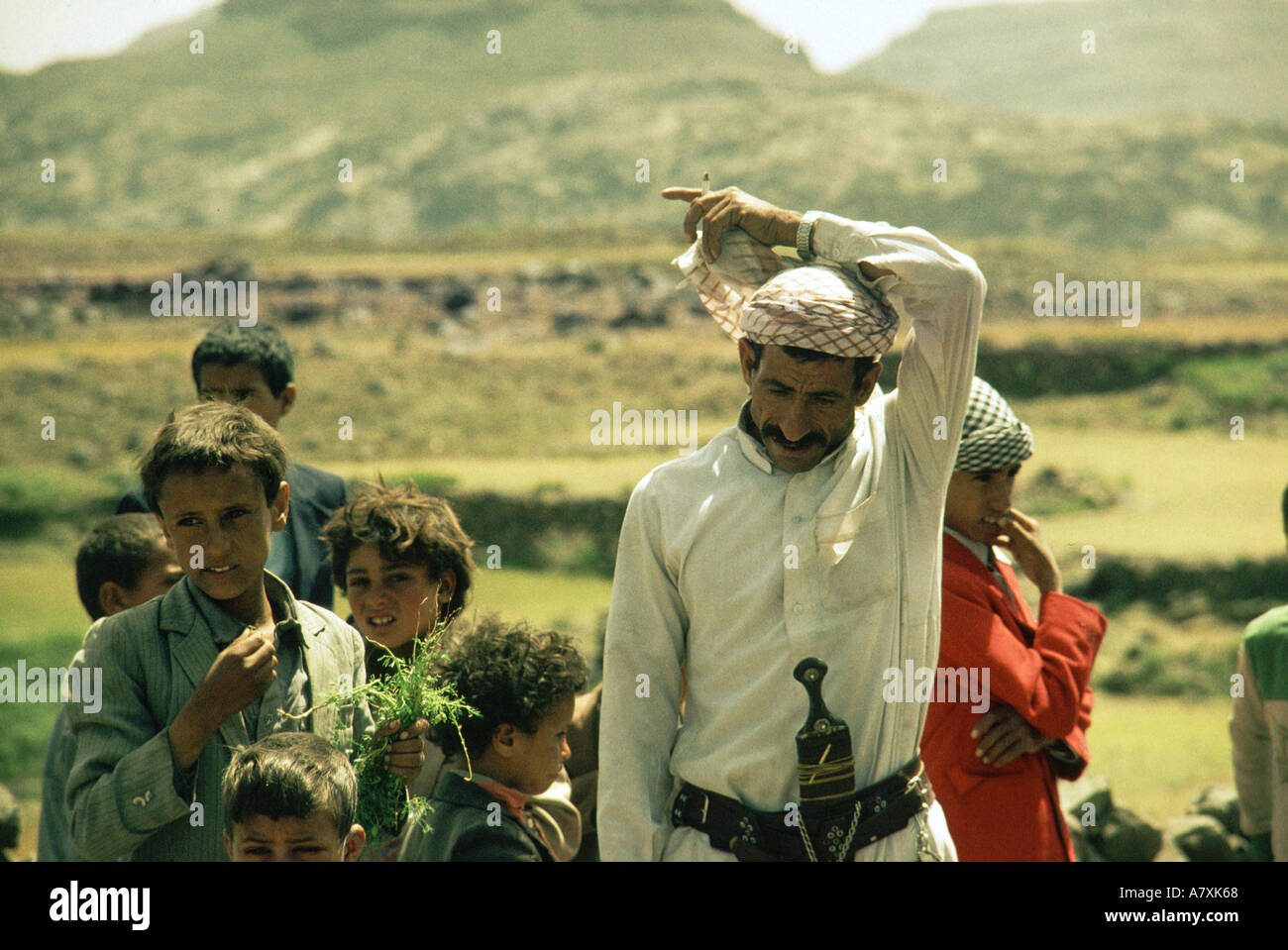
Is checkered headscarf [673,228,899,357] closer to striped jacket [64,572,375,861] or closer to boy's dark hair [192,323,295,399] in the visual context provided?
striped jacket [64,572,375,861]

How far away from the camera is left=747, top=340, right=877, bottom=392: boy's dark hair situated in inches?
105

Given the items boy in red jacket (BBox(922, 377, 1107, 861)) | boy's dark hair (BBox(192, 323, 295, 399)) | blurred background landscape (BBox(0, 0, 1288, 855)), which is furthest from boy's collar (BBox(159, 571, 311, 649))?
boy in red jacket (BBox(922, 377, 1107, 861))

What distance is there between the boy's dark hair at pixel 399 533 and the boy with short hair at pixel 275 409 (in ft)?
0.97

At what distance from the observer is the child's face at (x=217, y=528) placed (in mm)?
2703

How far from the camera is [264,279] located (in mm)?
38844

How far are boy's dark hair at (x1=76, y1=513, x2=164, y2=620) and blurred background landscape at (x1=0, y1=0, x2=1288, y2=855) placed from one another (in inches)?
41.9

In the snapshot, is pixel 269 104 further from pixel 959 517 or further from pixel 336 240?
pixel 959 517

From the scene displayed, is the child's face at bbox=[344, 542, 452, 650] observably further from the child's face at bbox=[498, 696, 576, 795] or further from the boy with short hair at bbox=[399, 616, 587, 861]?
the child's face at bbox=[498, 696, 576, 795]

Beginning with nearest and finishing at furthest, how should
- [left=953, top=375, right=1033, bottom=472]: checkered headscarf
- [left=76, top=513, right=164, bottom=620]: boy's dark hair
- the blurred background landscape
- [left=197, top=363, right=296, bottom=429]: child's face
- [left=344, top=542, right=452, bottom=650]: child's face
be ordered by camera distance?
[left=953, top=375, right=1033, bottom=472]: checkered headscarf, [left=344, top=542, right=452, bottom=650]: child's face, [left=76, top=513, right=164, bottom=620]: boy's dark hair, [left=197, top=363, right=296, bottom=429]: child's face, the blurred background landscape

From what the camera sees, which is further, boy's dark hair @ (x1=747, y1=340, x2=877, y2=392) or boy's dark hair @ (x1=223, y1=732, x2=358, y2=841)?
boy's dark hair @ (x1=747, y1=340, x2=877, y2=392)

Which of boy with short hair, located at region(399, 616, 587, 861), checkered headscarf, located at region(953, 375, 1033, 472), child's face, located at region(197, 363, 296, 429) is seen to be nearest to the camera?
boy with short hair, located at region(399, 616, 587, 861)

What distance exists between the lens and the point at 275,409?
4.06 m

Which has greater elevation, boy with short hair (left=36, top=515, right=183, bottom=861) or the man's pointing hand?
the man's pointing hand

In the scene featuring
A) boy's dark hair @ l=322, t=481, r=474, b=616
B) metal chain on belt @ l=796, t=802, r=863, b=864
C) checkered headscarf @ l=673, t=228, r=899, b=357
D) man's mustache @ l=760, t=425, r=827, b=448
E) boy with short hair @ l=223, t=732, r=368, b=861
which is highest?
checkered headscarf @ l=673, t=228, r=899, b=357
